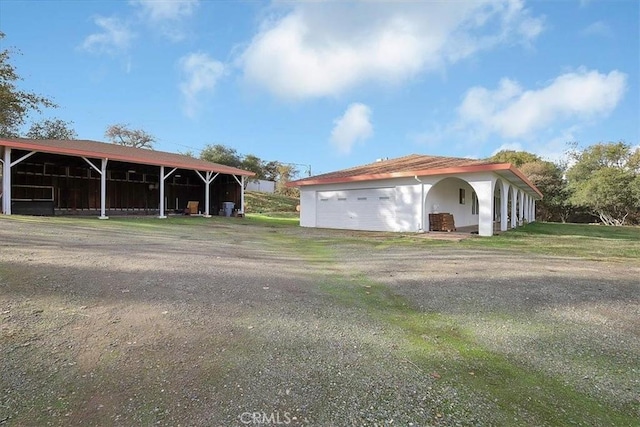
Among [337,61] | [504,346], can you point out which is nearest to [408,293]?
[504,346]

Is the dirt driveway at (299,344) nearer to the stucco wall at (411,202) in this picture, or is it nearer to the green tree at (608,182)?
the stucco wall at (411,202)

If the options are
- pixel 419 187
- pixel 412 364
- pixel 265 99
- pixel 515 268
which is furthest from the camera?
A: pixel 265 99

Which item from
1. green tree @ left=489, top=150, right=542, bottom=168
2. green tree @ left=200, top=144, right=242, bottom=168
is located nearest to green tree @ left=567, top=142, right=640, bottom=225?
green tree @ left=489, top=150, right=542, bottom=168

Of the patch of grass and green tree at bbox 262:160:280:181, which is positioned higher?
green tree at bbox 262:160:280:181

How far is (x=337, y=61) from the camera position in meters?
16.3

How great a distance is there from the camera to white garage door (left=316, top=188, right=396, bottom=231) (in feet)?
45.6

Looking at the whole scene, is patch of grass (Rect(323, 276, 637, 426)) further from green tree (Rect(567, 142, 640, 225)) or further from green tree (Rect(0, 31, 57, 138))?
green tree (Rect(567, 142, 640, 225))

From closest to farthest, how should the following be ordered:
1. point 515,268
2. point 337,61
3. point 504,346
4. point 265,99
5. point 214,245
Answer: point 504,346 → point 515,268 → point 214,245 → point 337,61 → point 265,99

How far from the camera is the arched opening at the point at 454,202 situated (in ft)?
43.8

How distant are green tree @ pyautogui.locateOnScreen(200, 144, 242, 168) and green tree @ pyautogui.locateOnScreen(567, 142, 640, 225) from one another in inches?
1183

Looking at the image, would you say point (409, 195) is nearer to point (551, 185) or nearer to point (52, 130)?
point (551, 185)

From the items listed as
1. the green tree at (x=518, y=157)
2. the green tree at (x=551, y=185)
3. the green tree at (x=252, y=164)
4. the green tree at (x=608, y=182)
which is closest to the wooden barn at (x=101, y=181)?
the green tree at (x=252, y=164)

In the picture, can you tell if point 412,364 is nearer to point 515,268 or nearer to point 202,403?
point 202,403

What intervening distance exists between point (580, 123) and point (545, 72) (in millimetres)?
13145
